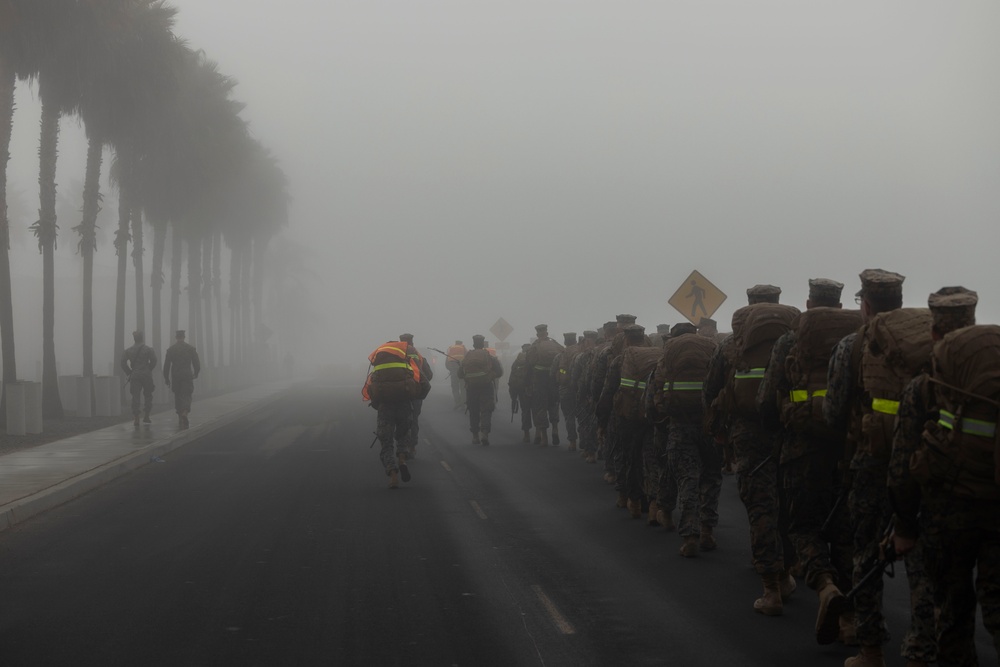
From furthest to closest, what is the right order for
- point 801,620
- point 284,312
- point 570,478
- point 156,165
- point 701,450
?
point 284,312 → point 156,165 → point 570,478 → point 701,450 → point 801,620

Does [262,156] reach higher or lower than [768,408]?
higher

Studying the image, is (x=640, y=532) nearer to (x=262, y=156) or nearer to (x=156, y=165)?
(x=156, y=165)

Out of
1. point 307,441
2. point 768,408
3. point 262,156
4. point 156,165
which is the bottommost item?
point 307,441

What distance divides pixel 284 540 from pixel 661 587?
4053mm

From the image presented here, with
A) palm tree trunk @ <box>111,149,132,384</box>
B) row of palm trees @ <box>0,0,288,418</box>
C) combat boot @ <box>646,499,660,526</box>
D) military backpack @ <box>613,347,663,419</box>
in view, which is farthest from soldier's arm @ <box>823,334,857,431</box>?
palm tree trunk @ <box>111,149,132,384</box>

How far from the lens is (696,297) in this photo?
24.5m

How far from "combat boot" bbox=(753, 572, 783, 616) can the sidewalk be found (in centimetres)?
809

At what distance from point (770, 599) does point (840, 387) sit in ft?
6.07

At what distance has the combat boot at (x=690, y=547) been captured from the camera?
1014cm

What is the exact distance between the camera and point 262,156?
69250mm

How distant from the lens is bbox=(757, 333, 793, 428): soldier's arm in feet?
25.7

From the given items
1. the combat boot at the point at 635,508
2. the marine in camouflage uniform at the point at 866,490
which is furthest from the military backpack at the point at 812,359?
Answer: the combat boot at the point at 635,508

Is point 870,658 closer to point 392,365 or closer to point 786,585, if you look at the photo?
point 786,585

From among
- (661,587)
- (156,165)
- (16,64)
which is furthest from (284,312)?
(661,587)
